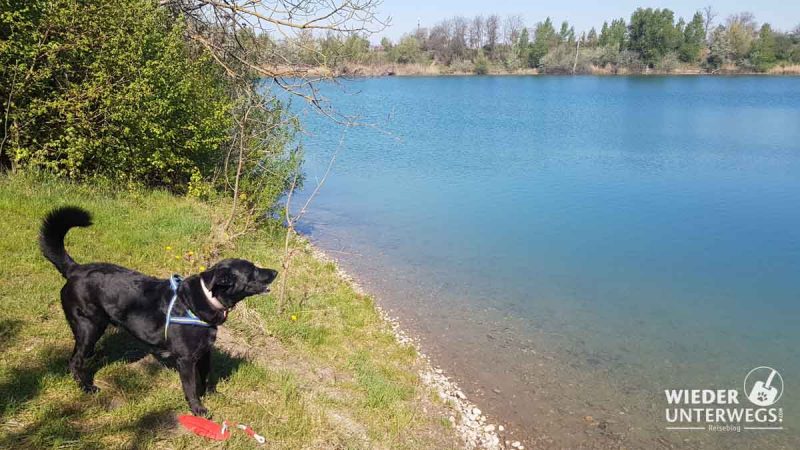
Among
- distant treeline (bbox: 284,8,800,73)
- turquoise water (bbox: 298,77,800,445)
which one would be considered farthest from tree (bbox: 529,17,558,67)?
turquoise water (bbox: 298,77,800,445)

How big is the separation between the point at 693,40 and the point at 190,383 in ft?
319

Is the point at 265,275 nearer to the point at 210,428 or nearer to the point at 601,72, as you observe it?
the point at 210,428

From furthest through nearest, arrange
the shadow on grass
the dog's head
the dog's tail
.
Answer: the dog's tail < the dog's head < the shadow on grass

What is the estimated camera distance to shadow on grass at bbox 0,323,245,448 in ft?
13.6

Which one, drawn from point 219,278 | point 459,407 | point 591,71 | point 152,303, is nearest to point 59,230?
point 152,303

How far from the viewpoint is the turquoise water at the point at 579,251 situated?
29.1 feet

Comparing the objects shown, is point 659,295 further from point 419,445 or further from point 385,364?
point 419,445

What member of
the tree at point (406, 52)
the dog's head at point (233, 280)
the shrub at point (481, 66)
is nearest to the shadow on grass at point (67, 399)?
the dog's head at point (233, 280)

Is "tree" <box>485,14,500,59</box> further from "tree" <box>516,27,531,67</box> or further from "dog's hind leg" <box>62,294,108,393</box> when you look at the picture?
"dog's hind leg" <box>62,294,108,393</box>

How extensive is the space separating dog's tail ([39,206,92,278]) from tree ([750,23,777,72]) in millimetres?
93673

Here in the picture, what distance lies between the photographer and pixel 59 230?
15.9 ft

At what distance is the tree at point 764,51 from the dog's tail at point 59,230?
9367 centimetres

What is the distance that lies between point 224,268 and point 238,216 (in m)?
6.81

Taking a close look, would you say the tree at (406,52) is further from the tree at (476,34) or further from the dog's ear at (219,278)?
the dog's ear at (219,278)
